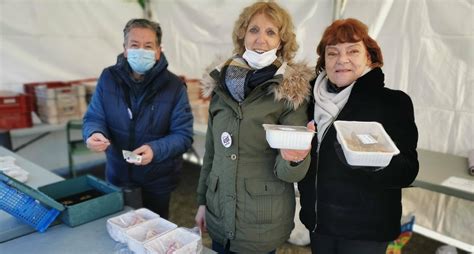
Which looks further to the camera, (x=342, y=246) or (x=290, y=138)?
(x=342, y=246)

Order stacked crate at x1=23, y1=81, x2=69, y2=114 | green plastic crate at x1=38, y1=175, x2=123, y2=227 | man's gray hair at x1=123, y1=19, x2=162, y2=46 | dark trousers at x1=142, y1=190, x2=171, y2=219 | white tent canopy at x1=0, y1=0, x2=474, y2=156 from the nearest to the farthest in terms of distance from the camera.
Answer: green plastic crate at x1=38, y1=175, x2=123, y2=227 → man's gray hair at x1=123, y1=19, x2=162, y2=46 → dark trousers at x1=142, y1=190, x2=171, y2=219 → white tent canopy at x1=0, y1=0, x2=474, y2=156 → stacked crate at x1=23, y1=81, x2=69, y2=114

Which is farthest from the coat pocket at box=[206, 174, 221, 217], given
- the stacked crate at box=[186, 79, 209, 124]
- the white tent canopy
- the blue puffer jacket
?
the stacked crate at box=[186, 79, 209, 124]

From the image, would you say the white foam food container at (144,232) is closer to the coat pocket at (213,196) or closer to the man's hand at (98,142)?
the coat pocket at (213,196)

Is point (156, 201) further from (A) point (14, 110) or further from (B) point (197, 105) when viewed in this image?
(A) point (14, 110)

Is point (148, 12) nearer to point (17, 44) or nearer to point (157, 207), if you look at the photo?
point (17, 44)

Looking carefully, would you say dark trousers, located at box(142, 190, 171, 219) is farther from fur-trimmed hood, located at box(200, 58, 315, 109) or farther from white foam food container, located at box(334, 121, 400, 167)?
white foam food container, located at box(334, 121, 400, 167)

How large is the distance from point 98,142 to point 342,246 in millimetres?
1244

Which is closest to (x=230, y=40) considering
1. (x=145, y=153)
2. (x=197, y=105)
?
(x=197, y=105)

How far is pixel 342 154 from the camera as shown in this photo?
1348mm

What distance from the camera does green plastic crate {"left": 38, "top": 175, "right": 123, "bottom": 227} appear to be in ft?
5.25

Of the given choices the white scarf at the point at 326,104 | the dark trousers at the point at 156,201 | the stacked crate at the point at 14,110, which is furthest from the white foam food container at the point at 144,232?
the stacked crate at the point at 14,110

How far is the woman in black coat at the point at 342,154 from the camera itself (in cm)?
136

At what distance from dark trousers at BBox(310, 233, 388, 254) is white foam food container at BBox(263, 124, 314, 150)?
0.53 meters

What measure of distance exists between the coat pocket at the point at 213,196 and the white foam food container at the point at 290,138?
0.50m
